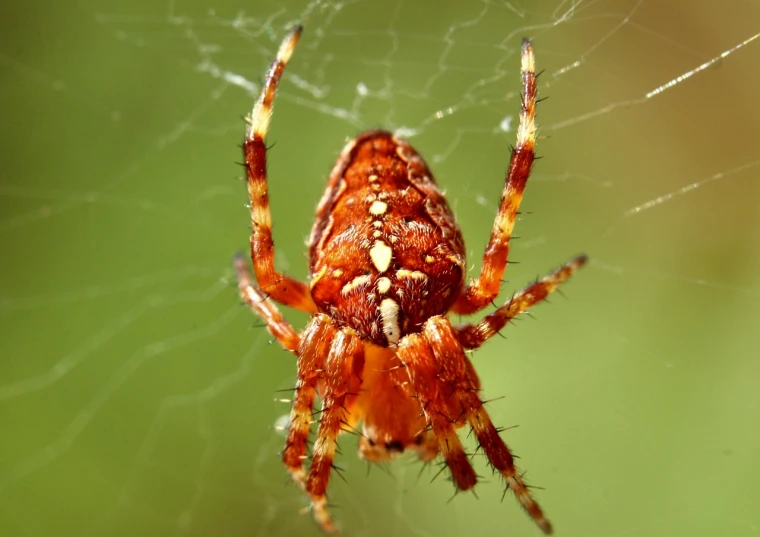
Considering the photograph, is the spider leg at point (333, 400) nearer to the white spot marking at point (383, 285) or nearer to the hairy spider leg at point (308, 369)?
the hairy spider leg at point (308, 369)

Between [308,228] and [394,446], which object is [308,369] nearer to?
[394,446]

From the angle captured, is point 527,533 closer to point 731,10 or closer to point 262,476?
point 262,476

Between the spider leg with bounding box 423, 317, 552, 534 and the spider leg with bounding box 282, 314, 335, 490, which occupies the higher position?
the spider leg with bounding box 282, 314, 335, 490

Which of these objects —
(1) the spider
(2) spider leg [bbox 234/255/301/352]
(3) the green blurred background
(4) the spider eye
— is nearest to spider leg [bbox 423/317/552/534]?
(1) the spider

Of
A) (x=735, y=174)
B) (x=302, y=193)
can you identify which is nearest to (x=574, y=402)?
(x=735, y=174)

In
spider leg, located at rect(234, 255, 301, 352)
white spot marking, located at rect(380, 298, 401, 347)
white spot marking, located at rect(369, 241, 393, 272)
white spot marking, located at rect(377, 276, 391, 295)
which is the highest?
spider leg, located at rect(234, 255, 301, 352)

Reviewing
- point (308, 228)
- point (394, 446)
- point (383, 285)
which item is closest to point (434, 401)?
point (394, 446)

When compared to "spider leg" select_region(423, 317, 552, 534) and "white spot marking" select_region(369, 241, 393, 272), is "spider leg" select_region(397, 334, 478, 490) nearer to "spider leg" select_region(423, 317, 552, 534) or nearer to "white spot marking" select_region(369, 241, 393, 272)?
"spider leg" select_region(423, 317, 552, 534)
